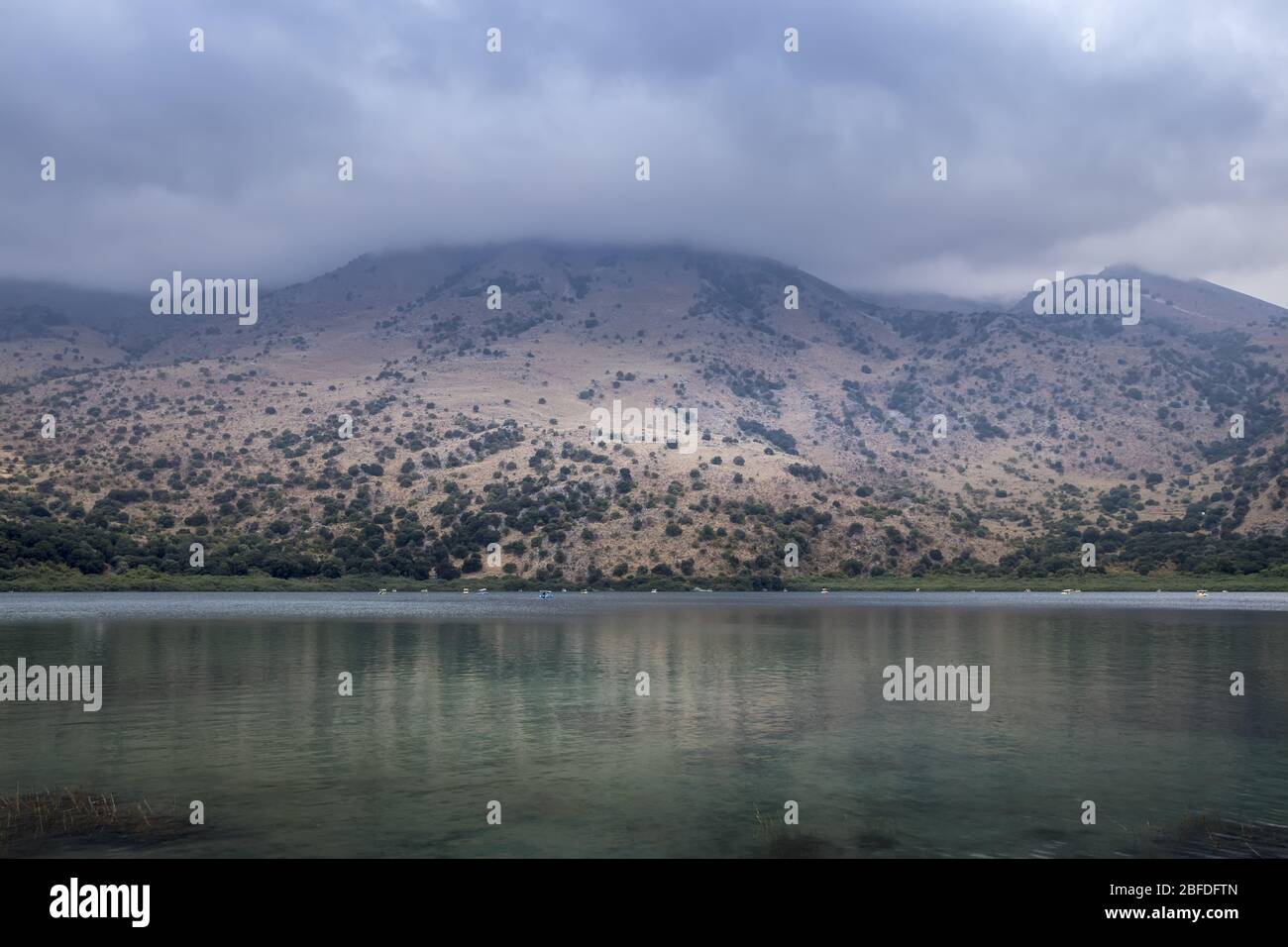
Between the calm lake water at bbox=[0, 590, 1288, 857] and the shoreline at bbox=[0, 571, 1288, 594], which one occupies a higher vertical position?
the calm lake water at bbox=[0, 590, 1288, 857]

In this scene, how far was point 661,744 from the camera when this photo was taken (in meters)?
37.0

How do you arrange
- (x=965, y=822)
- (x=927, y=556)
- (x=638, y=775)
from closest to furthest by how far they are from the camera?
1. (x=965, y=822)
2. (x=638, y=775)
3. (x=927, y=556)

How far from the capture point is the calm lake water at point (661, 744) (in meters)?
25.2

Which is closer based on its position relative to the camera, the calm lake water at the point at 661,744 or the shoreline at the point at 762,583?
the calm lake water at the point at 661,744

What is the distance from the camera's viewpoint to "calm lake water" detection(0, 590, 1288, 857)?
82.8 ft

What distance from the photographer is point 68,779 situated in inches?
1190

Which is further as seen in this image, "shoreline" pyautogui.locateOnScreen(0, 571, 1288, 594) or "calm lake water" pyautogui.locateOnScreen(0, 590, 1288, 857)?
"shoreline" pyautogui.locateOnScreen(0, 571, 1288, 594)

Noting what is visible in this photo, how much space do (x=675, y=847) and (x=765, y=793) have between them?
594 cm

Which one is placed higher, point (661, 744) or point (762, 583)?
point (661, 744)

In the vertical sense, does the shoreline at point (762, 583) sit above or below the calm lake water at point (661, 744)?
below

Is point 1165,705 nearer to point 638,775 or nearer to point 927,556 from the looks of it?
point 638,775

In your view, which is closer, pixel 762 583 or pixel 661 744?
pixel 661 744
